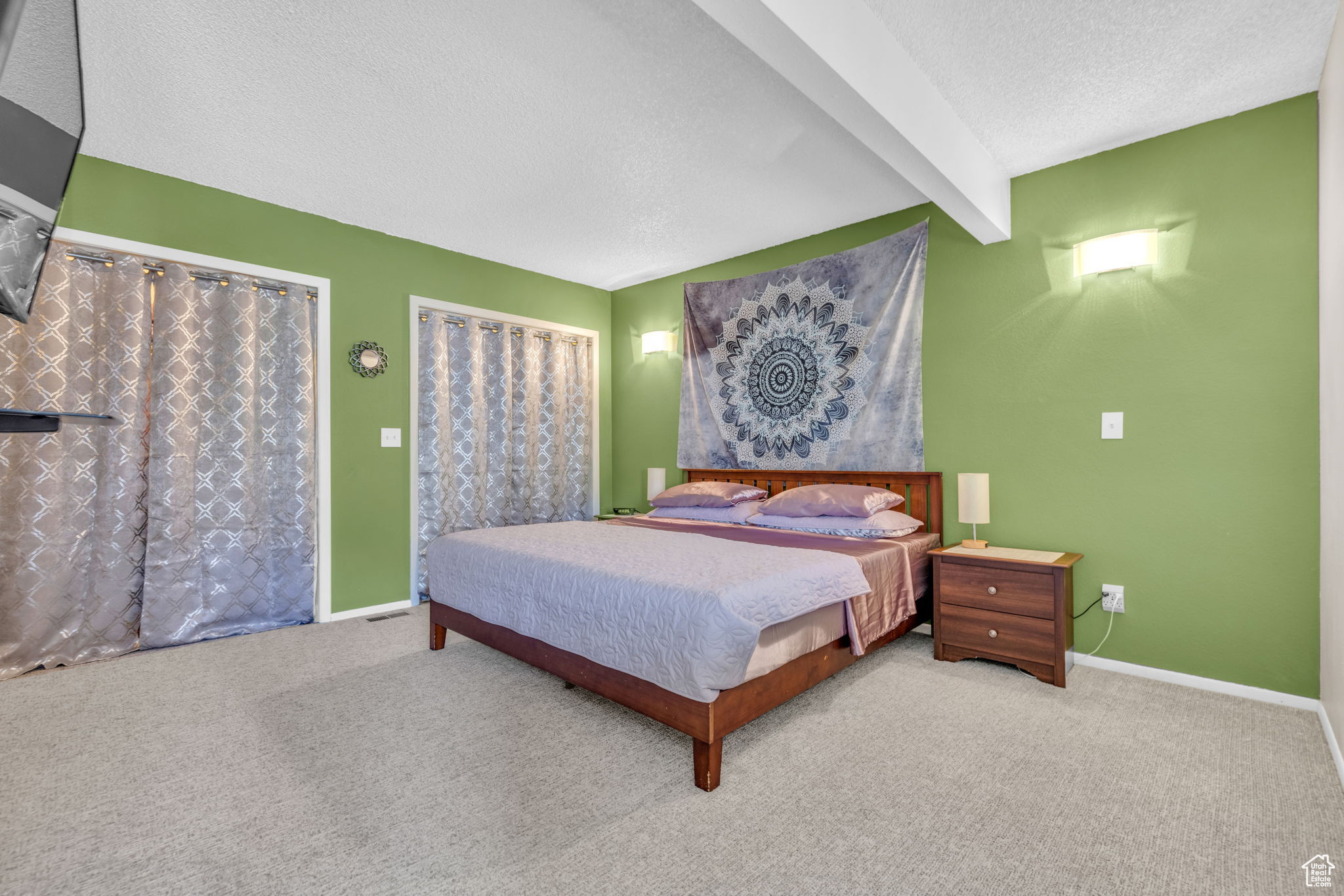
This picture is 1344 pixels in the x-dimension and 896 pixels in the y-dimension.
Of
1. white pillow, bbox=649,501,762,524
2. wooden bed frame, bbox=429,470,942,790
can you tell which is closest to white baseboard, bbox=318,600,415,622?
wooden bed frame, bbox=429,470,942,790

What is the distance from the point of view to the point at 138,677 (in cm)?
277

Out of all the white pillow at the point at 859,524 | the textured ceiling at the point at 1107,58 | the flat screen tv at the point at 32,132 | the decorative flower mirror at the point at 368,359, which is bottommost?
the white pillow at the point at 859,524

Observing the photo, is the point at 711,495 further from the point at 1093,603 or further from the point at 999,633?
the point at 1093,603

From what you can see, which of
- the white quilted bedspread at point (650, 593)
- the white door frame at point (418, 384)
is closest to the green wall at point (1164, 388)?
the white quilted bedspread at point (650, 593)

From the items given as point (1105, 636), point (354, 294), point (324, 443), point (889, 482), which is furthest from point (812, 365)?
point (324, 443)

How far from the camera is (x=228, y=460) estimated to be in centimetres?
337

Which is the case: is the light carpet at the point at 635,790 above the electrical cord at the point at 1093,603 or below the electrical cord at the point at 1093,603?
below

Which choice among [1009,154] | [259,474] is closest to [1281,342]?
[1009,154]

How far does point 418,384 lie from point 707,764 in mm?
3269

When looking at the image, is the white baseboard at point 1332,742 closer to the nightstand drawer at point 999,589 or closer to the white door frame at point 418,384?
the nightstand drawer at point 999,589

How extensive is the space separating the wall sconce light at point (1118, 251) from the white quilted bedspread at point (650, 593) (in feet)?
6.23

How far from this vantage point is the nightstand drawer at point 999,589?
8.74 ft

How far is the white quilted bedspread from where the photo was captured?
185 cm

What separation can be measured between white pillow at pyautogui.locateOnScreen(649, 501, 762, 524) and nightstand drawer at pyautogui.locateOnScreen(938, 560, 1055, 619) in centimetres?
115
